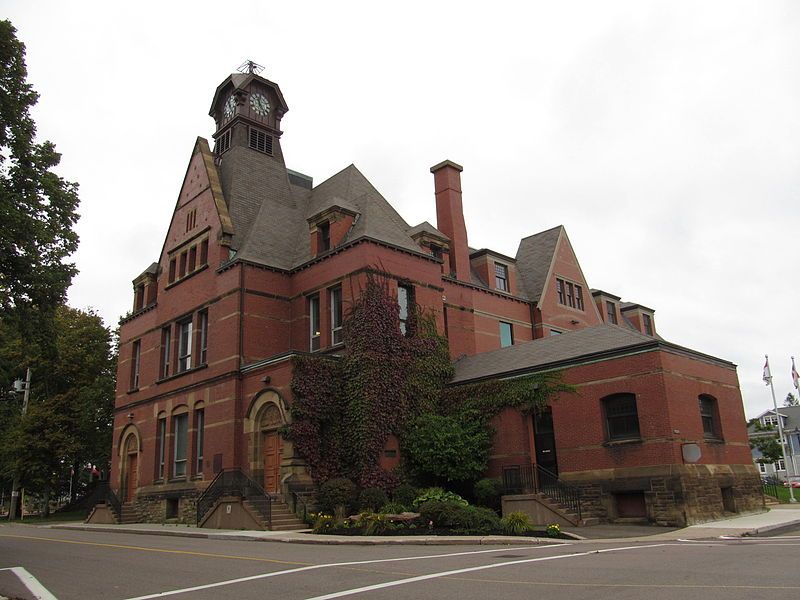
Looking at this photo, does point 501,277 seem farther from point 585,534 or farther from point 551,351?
point 585,534

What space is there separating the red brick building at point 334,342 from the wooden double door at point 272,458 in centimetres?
10

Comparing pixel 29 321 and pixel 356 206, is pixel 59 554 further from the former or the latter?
pixel 356 206

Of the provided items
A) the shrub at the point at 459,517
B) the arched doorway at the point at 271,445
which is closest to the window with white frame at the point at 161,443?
the arched doorway at the point at 271,445

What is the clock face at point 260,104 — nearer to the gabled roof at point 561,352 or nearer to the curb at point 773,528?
the gabled roof at point 561,352

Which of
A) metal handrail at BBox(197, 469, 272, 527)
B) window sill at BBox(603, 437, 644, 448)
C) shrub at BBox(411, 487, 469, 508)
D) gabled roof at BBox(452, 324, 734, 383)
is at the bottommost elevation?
shrub at BBox(411, 487, 469, 508)

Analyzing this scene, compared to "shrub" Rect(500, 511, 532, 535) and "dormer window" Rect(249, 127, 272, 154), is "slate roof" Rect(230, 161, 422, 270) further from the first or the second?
"shrub" Rect(500, 511, 532, 535)

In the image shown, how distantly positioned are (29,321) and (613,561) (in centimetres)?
1698

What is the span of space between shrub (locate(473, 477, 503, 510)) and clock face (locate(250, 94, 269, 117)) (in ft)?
81.0

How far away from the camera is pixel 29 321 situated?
20.1 metres

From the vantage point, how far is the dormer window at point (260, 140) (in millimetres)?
37656

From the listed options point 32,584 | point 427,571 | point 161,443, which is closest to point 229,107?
point 161,443

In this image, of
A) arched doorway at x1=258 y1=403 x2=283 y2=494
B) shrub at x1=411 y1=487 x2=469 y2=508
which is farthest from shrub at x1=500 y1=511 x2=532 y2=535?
arched doorway at x1=258 y1=403 x2=283 y2=494

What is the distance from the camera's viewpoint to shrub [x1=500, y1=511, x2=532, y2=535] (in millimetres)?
18967

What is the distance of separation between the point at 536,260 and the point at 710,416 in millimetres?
17192
